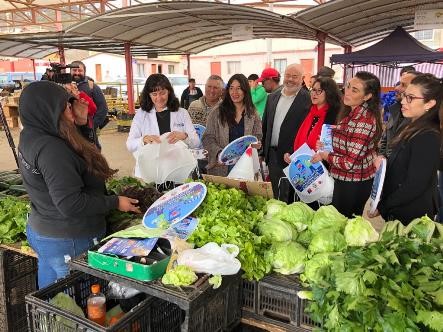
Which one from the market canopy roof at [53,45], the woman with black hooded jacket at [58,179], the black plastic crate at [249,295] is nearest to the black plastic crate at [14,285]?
the woman with black hooded jacket at [58,179]

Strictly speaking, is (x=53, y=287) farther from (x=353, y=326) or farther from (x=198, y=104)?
(x=198, y=104)

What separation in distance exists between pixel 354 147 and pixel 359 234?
1213mm

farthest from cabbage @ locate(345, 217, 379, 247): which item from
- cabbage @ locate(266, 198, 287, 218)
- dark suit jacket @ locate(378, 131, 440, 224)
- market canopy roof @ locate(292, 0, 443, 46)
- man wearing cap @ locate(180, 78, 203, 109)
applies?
man wearing cap @ locate(180, 78, 203, 109)

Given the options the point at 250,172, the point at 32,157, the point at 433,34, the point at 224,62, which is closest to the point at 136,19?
the point at 250,172

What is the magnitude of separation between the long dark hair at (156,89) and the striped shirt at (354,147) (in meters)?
1.44

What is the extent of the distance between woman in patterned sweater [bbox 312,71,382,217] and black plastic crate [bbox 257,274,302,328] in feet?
4.79

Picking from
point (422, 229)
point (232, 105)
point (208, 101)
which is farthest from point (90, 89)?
point (422, 229)

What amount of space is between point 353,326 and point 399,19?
11.4m

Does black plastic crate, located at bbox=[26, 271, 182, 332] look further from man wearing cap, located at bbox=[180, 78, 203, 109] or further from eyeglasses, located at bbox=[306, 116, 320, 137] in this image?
man wearing cap, located at bbox=[180, 78, 203, 109]

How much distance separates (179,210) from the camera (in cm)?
225

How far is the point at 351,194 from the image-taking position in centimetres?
327

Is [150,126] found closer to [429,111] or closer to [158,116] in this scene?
[158,116]

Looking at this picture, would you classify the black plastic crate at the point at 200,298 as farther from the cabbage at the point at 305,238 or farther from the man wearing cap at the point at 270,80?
the man wearing cap at the point at 270,80

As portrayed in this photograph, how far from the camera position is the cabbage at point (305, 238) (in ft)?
7.29
